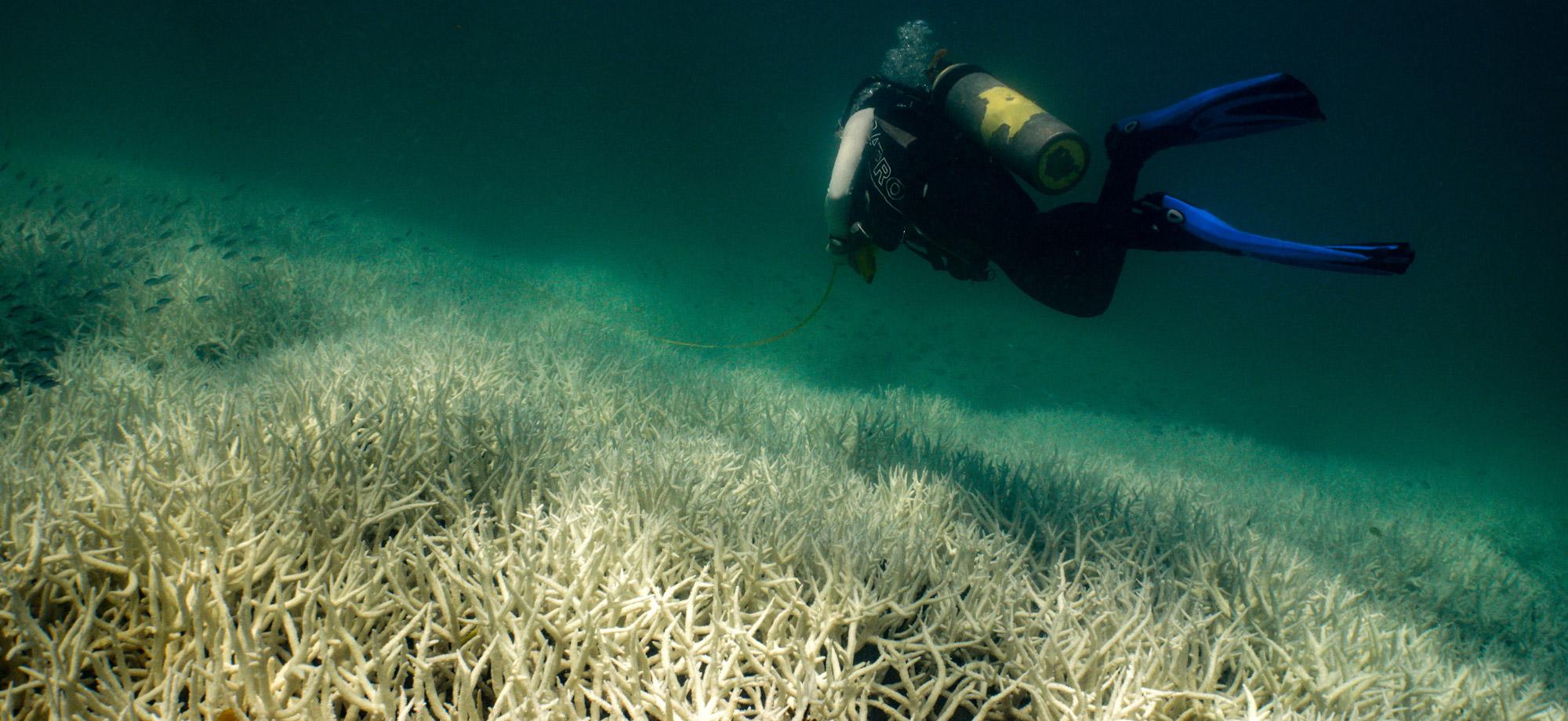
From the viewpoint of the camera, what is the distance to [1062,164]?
3.79m

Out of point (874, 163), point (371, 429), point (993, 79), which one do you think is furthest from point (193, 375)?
point (993, 79)

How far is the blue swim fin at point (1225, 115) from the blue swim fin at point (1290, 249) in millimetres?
466

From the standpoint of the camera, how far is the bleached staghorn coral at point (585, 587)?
159 cm

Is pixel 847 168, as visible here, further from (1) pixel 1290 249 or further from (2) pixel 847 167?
(1) pixel 1290 249

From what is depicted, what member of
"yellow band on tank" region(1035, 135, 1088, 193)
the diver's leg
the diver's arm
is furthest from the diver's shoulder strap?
"yellow band on tank" region(1035, 135, 1088, 193)

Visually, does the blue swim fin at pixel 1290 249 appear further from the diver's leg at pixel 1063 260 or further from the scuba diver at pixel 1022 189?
the diver's leg at pixel 1063 260

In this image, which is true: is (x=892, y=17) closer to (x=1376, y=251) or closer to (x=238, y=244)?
(x=238, y=244)

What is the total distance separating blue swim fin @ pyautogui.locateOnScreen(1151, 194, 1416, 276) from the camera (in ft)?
10.8

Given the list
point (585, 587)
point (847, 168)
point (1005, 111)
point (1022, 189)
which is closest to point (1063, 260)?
point (1022, 189)

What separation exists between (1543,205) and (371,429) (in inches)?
2130

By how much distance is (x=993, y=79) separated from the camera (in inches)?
171

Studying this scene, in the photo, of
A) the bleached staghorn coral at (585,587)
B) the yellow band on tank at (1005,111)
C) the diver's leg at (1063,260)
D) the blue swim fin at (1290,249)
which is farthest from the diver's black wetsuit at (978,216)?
the bleached staghorn coral at (585,587)

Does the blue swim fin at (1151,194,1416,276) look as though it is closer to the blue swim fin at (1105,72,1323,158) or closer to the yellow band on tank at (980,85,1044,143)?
the blue swim fin at (1105,72,1323,158)

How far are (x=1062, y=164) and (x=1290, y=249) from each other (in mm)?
1373
